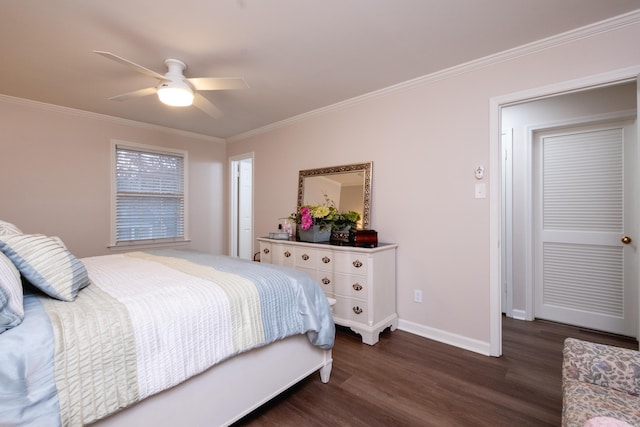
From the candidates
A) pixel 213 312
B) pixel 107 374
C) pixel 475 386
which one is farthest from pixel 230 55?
pixel 475 386

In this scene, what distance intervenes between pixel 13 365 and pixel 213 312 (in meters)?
0.65

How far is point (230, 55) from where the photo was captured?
7.66ft

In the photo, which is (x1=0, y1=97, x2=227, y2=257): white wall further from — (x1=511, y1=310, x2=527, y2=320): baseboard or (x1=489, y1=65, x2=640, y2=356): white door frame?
(x1=511, y1=310, x2=527, y2=320): baseboard

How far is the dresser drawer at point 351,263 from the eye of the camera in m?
2.62

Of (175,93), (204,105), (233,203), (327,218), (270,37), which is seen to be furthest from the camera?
(233,203)

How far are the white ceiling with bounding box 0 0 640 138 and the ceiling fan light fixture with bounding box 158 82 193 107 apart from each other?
11.3 inches

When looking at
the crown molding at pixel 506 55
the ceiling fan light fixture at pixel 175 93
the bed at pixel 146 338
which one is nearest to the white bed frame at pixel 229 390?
the bed at pixel 146 338

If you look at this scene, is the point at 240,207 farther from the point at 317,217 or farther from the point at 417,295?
the point at 417,295

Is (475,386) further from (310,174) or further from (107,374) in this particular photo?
(310,174)

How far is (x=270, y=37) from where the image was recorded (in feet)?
6.91

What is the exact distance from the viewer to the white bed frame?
1201mm

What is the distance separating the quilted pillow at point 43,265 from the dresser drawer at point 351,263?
194 cm

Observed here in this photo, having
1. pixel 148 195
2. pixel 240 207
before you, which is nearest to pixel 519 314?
pixel 240 207

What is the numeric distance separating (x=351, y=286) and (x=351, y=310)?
0.23m
